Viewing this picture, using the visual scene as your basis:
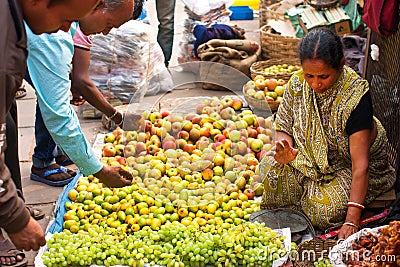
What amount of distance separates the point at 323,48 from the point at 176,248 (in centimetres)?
119

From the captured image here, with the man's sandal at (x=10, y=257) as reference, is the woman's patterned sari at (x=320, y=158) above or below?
above

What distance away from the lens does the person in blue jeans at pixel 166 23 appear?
598 centimetres

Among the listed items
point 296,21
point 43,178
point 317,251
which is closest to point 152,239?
point 317,251

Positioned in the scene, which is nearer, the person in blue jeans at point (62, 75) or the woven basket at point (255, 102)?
the person in blue jeans at point (62, 75)

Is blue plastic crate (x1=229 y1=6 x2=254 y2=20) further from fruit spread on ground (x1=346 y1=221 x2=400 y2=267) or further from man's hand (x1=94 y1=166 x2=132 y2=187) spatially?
fruit spread on ground (x1=346 y1=221 x2=400 y2=267)

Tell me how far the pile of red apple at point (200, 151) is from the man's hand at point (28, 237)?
4.77 feet

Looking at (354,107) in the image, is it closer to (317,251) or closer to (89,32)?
(317,251)

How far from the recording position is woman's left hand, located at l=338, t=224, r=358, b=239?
118 inches

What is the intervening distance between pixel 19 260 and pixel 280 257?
1.35 meters

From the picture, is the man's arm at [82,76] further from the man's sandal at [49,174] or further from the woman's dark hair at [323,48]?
the woman's dark hair at [323,48]

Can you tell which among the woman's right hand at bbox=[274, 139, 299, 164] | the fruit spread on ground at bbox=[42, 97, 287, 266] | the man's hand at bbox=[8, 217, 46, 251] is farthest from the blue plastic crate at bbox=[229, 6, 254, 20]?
the man's hand at bbox=[8, 217, 46, 251]

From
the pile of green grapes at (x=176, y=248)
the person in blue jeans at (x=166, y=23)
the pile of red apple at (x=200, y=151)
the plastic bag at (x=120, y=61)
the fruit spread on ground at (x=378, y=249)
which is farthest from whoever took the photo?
Answer: the person in blue jeans at (x=166, y=23)

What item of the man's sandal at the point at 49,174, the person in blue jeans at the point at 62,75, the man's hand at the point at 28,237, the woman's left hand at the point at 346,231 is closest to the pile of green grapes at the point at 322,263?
the woman's left hand at the point at 346,231

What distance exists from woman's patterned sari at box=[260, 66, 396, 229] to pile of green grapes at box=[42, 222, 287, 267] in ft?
1.16
